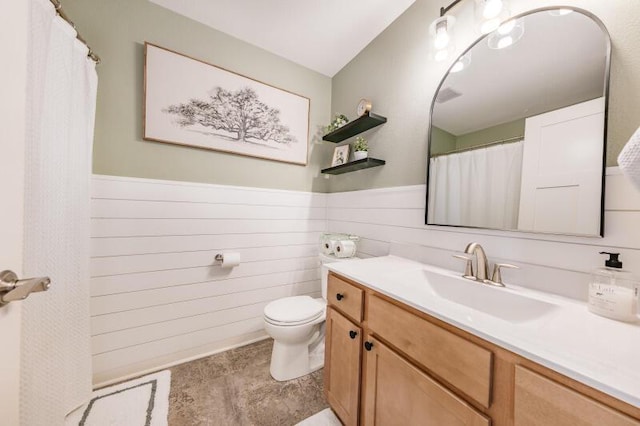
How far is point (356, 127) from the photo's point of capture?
1.82 m

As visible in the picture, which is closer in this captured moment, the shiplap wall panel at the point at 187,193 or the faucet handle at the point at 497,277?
the faucet handle at the point at 497,277

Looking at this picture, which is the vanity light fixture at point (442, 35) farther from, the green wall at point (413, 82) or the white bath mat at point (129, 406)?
the white bath mat at point (129, 406)

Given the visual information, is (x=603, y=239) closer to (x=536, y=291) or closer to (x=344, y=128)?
(x=536, y=291)

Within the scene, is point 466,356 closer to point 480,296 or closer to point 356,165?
point 480,296

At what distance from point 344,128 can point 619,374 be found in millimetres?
1757

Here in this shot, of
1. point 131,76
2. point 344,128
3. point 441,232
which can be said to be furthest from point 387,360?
point 131,76

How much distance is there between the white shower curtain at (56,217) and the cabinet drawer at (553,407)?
4.74 feet

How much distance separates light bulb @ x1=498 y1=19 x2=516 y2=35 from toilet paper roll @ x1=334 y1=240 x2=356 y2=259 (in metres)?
1.40

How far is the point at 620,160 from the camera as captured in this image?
574 mm

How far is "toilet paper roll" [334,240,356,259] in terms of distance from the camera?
5.56 feet

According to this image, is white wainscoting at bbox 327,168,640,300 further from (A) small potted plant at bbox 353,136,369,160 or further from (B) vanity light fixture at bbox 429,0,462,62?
(B) vanity light fixture at bbox 429,0,462,62

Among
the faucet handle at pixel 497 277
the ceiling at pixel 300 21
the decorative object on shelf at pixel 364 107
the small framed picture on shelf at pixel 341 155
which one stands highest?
the ceiling at pixel 300 21

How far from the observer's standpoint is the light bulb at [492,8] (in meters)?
1.01

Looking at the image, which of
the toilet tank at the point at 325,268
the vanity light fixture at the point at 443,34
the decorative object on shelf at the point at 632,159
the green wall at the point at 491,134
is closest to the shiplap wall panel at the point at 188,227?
the toilet tank at the point at 325,268
